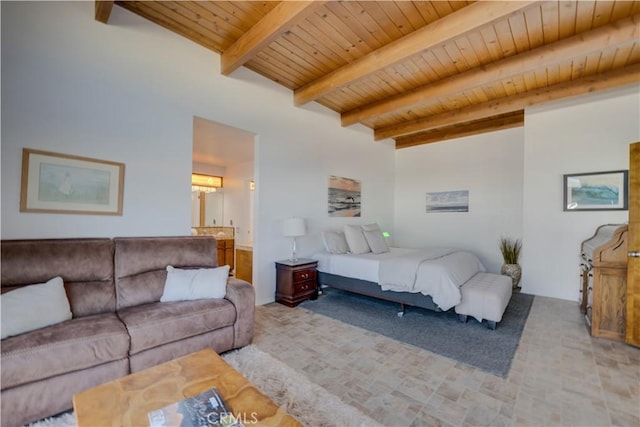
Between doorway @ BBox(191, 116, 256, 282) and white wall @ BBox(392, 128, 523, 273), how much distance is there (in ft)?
11.2

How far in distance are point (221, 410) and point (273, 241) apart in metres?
2.86

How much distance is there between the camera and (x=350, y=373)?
2.13m

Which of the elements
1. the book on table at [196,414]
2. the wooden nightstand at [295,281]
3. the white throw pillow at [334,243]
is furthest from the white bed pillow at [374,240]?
the book on table at [196,414]

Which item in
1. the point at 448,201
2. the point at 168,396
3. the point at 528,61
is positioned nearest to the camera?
the point at 168,396

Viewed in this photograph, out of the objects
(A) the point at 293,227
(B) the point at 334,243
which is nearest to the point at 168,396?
(A) the point at 293,227

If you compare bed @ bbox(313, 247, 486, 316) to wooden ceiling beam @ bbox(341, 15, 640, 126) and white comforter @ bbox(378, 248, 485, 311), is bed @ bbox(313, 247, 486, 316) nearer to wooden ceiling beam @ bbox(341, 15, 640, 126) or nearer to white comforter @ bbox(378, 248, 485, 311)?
white comforter @ bbox(378, 248, 485, 311)

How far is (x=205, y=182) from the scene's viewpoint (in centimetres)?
605

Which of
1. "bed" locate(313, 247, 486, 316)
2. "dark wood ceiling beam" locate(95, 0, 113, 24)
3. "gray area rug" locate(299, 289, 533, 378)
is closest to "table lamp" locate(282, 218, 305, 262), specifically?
"bed" locate(313, 247, 486, 316)

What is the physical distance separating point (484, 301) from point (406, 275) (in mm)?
824

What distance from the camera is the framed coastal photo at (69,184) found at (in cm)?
218

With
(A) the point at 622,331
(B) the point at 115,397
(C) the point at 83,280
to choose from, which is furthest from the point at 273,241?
(A) the point at 622,331

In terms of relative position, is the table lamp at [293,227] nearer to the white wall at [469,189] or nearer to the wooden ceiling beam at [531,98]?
the wooden ceiling beam at [531,98]

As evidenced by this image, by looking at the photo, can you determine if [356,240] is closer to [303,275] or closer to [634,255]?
[303,275]

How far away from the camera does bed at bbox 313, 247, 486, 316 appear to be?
119 inches
